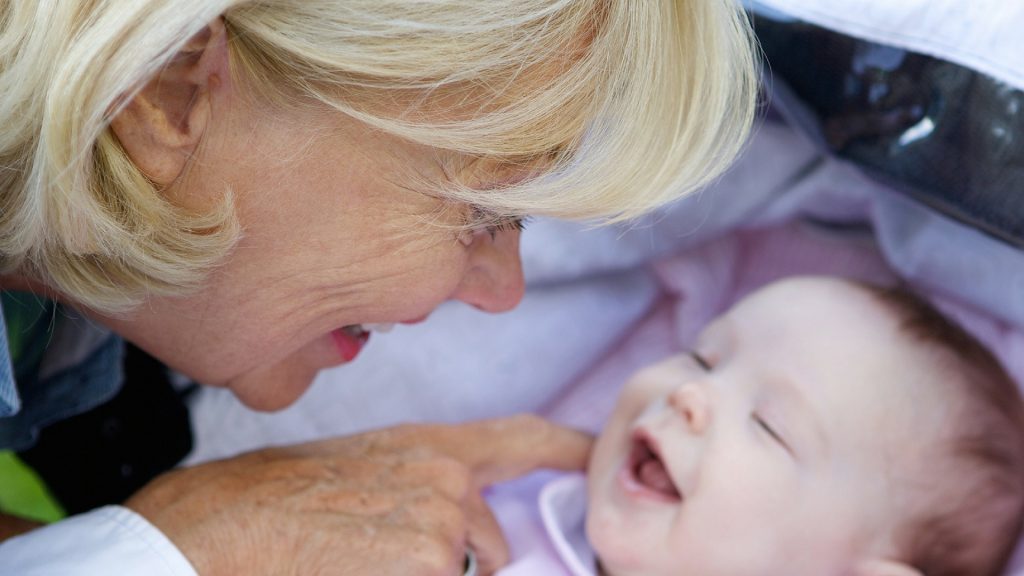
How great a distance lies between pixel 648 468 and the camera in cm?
135

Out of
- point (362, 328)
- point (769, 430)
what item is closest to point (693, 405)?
point (769, 430)

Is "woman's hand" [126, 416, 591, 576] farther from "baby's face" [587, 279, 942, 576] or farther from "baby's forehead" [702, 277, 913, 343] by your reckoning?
"baby's forehead" [702, 277, 913, 343]

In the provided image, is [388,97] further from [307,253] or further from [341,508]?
[341,508]

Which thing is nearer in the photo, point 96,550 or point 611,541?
point 96,550

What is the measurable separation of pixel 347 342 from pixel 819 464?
0.63 meters

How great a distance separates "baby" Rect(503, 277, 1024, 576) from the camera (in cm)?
126

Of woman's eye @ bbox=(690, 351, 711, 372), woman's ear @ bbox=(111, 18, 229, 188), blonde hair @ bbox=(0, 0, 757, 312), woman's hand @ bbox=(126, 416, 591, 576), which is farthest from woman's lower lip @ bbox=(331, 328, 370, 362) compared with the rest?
woman's eye @ bbox=(690, 351, 711, 372)

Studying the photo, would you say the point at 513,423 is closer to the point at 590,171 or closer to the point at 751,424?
the point at 751,424

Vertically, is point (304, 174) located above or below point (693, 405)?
above

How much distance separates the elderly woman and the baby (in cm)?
29

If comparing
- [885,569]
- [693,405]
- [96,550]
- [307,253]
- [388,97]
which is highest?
[388,97]

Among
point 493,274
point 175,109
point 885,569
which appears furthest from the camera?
point 885,569

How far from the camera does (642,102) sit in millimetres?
955

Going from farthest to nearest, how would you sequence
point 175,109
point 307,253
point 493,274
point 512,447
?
1. point 512,447
2. point 493,274
3. point 307,253
4. point 175,109
